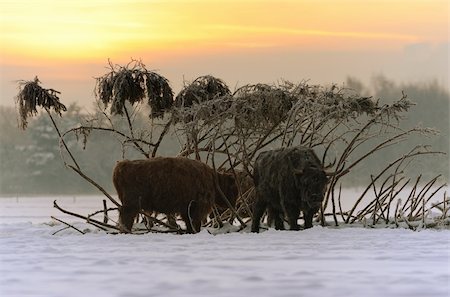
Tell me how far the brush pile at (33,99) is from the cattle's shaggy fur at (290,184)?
3546 millimetres

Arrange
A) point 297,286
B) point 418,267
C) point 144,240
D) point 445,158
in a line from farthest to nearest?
point 445,158 < point 144,240 < point 418,267 < point 297,286

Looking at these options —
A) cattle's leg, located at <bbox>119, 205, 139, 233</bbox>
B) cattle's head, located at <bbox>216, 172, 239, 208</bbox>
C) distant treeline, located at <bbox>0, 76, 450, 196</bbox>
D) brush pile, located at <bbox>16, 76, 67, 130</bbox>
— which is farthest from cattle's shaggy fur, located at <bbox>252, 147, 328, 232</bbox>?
distant treeline, located at <bbox>0, 76, 450, 196</bbox>

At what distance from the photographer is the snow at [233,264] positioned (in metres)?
5.70

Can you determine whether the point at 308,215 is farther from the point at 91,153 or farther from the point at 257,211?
the point at 91,153

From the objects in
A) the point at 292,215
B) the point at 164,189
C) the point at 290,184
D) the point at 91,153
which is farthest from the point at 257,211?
the point at 91,153

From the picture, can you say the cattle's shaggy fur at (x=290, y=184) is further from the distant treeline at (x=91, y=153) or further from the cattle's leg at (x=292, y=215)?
the distant treeline at (x=91, y=153)

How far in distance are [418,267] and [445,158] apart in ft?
138

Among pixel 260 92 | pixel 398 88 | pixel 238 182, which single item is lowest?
pixel 238 182

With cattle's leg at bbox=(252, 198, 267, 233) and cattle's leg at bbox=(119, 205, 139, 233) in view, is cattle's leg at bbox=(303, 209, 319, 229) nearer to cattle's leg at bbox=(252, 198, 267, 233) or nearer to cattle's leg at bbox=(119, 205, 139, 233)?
cattle's leg at bbox=(252, 198, 267, 233)

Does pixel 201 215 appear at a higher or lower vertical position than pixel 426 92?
lower

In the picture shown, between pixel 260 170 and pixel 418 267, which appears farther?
pixel 260 170

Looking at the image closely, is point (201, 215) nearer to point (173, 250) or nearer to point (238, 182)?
point (238, 182)

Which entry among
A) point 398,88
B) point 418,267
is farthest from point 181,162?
point 398,88

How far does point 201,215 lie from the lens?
420 inches
